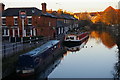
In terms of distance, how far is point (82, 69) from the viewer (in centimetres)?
1614

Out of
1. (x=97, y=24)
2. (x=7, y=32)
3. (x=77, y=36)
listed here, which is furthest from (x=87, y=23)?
(x=7, y=32)

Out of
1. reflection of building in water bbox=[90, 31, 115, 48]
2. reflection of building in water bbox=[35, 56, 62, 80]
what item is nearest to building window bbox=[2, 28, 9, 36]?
reflection of building in water bbox=[35, 56, 62, 80]

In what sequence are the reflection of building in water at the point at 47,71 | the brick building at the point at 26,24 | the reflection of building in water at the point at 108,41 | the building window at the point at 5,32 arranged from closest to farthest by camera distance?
the reflection of building in water at the point at 47,71 → the brick building at the point at 26,24 → the building window at the point at 5,32 → the reflection of building in water at the point at 108,41

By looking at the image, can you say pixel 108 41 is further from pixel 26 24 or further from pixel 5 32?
pixel 5 32

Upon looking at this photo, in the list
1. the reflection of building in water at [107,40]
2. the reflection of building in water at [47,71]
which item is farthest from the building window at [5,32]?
the reflection of building in water at [107,40]

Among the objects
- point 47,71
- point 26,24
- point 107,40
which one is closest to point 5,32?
point 26,24

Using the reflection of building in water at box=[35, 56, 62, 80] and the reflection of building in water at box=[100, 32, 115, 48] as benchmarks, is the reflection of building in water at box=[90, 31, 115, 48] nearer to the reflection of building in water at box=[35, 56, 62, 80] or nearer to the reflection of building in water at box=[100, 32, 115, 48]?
the reflection of building in water at box=[100, 32, 115, 48]

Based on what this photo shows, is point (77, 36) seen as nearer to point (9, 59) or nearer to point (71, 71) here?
point (71, 71)

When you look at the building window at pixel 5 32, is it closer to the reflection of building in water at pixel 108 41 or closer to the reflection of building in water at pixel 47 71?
the reflection of building in water at pixel 47 71

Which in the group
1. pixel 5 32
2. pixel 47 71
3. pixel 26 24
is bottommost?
pixel 47 71

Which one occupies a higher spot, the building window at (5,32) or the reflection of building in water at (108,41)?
the building window at (5,32)

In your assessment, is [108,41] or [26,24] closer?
[26,24]

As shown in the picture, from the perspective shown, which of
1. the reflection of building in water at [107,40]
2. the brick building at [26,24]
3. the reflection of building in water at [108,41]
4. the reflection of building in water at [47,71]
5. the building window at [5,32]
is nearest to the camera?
the reflection of building in water at [47,71]

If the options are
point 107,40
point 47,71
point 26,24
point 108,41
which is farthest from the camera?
point 107,40
